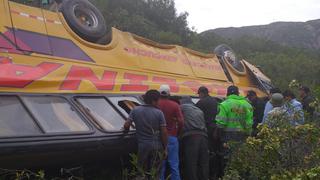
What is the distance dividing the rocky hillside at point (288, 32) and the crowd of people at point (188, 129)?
48873mm

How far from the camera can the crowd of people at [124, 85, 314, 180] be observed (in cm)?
500

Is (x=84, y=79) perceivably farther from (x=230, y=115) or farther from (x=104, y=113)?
(x=230, y=115)

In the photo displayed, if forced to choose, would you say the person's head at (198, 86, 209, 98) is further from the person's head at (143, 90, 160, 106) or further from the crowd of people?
the person's head at (143, 90, 160, 106)

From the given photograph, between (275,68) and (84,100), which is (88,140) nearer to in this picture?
(84,100)

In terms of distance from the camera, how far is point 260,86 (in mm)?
9984

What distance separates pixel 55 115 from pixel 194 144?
1.87 metres

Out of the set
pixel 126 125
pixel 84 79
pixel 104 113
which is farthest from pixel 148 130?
pixel 84 79

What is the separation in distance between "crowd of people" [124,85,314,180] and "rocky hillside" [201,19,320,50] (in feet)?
160

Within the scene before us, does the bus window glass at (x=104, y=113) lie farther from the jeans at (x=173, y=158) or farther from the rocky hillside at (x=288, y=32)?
the rocky hillside at (x=288, y=32)

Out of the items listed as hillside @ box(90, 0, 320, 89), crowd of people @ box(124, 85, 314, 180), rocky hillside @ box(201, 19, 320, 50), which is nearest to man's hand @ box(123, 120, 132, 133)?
crowd of people @ box(124, 85, 314, 180)

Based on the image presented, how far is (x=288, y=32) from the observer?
61625 millimetres

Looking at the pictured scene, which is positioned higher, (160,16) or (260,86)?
(160,16)

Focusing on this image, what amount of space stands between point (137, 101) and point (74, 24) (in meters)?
1.52

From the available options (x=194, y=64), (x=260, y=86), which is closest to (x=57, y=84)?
(x=194, y=64)
